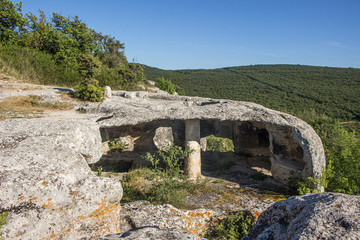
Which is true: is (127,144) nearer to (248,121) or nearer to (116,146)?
(116,146)

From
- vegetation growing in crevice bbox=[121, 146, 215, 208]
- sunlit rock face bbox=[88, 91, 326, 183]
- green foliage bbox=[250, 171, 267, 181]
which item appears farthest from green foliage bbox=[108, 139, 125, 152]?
green foliage bbox=[250, 171, 267, 181]

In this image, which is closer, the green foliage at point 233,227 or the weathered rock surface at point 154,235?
the weathered rock surface at point 154,235

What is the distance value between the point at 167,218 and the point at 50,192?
259 cm

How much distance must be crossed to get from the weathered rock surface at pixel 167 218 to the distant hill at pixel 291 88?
29.3 m

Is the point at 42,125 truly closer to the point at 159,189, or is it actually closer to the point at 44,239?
the point at 44,239

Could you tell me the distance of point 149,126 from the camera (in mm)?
12734

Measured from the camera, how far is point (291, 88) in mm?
50844

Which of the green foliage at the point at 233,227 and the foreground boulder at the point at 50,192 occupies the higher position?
the foreground boulder at the point at 50,192

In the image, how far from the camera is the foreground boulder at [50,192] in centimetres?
337

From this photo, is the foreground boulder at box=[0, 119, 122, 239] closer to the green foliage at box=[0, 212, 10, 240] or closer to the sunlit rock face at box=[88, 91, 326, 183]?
the green foliage at box=[0, 212, 10, 240]

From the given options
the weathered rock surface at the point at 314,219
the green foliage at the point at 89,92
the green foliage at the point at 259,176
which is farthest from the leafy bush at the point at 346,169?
the green foliage at the point at 89,92

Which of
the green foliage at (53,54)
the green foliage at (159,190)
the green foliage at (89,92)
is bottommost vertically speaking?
the green foliage at (159,190)

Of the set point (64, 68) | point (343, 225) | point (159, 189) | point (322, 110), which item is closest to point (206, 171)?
point (159, 189)

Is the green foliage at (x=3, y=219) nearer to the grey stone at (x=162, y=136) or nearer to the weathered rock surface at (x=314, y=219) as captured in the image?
the weathered rock surface at (x=314, y=219)
